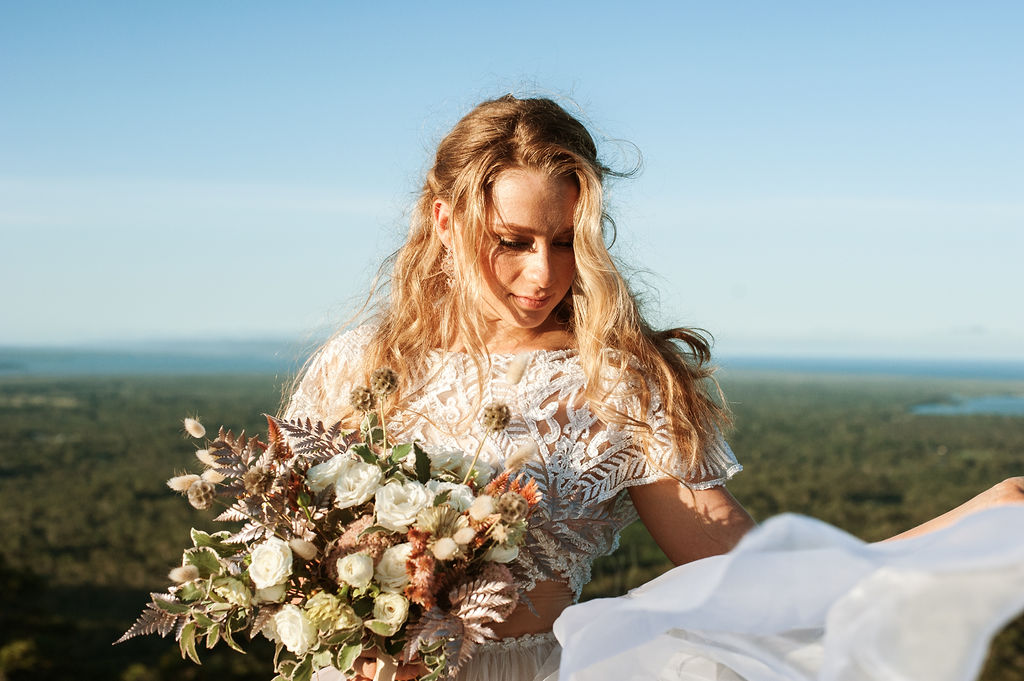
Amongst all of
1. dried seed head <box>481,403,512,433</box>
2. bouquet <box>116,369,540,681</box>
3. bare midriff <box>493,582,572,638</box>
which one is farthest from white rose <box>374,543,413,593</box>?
bare midriff <box>493,582,572,638</box>

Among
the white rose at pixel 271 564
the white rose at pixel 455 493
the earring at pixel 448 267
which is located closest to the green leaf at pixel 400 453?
the white rose at pixel 455 493

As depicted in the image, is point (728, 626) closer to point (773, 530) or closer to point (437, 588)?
point (773, 530)

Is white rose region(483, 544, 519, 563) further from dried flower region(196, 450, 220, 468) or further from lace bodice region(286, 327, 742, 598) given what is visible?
dried flower region(196, 450, 220, 468)

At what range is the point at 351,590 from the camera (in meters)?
2.10

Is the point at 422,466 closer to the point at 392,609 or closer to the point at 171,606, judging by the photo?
the point at 392,609

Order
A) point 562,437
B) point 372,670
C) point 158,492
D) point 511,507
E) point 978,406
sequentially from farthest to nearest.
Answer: point 978,406 < point 158,492 < point 562,437 < point 372,670 < point 511,507

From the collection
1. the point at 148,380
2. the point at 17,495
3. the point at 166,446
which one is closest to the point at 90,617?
the point at 17,495

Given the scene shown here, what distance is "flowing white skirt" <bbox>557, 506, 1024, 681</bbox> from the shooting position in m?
1.47

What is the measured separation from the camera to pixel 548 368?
120 inches

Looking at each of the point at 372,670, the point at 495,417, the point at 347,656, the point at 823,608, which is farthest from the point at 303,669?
the point at 823,608

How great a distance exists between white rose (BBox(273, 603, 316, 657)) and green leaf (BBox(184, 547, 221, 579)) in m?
0.23

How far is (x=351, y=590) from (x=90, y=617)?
2268cm

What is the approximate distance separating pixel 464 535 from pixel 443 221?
63.8 inches

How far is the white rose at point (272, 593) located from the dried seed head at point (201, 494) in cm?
25
